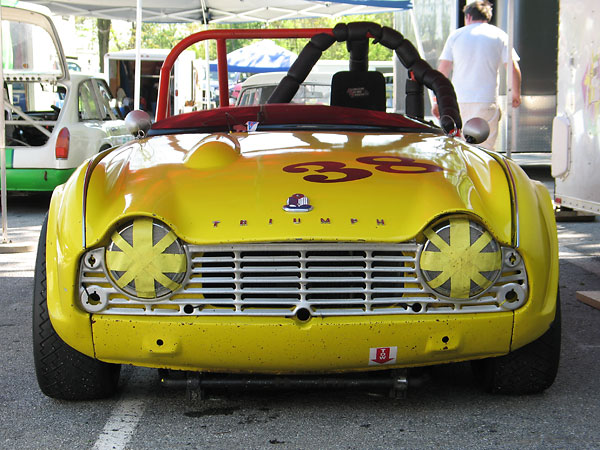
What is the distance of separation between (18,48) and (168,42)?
43.6 meters

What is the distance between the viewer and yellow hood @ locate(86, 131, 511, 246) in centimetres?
302

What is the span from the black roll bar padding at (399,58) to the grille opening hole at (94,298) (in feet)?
8.10

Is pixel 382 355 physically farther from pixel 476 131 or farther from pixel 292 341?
pixel 476 131

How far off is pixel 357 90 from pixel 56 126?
5.82m

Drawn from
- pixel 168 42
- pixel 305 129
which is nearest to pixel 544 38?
pixel 305 129

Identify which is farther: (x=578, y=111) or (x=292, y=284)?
(x=578, y=111)

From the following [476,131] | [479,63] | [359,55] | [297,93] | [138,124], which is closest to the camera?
[476,131]

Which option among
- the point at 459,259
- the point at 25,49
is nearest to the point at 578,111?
the point at 459,259

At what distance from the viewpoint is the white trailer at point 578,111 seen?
20.1 feet

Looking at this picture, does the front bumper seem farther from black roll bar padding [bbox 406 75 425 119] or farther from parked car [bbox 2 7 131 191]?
parked car [bbox 2 7 131 191]

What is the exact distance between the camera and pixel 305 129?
14.2 feet

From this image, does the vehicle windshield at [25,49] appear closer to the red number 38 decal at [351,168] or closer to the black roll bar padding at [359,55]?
the black roll bar padding at [359,55]

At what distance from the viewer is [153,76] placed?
28.5m

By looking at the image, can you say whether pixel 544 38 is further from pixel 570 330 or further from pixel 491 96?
pixel 570 330
